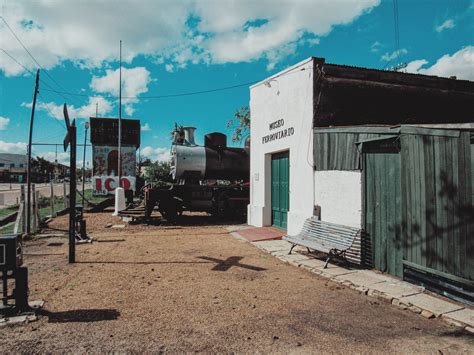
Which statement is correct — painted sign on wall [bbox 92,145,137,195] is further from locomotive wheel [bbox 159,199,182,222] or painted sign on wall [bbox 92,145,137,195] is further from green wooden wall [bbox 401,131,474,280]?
green wooden wall [bbox 401,131,474,280]

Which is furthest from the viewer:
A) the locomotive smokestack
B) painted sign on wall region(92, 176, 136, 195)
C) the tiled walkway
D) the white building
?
painted sign on wall region(92, 176, 136, 195)

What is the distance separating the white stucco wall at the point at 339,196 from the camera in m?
6.22

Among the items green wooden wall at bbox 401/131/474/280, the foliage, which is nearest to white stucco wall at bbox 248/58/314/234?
green wooden wall at bbox 401/131/474/280

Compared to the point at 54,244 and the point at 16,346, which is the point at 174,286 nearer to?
the point at 16,346

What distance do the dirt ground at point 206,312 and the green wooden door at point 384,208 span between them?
1.12 meters

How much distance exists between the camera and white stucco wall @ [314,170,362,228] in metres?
6.22

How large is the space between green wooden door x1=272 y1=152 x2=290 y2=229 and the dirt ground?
10.2ft

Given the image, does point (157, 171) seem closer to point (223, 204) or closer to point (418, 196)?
point (223, 204)

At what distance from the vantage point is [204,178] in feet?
41.6

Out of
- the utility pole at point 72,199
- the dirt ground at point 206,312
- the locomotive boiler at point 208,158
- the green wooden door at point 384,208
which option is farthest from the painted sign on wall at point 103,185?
the green wooden door at point 384,208

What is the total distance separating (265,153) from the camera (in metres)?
10.4

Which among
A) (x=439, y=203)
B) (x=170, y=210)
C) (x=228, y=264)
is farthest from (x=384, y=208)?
(x=170, y=210)

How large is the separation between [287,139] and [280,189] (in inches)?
62.1

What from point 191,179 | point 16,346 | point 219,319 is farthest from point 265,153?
point 16,346
